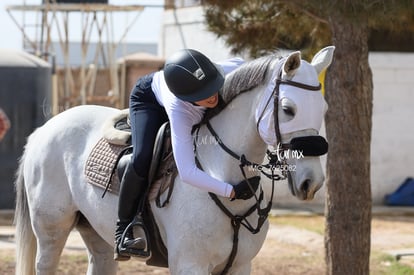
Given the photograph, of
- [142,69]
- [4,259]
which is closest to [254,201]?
[4,259]

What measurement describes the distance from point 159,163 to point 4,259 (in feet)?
15.2

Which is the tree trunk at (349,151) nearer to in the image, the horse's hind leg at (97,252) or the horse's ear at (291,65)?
the horse's hind leg at (97,252)

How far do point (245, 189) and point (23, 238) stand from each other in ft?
7.35

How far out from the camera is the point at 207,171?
482cm

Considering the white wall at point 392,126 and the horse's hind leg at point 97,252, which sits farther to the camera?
the white wall at point 392,126

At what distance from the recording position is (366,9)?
611 centimetres

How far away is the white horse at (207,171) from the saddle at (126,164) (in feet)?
0.19

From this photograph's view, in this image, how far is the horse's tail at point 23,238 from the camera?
628 centimetres

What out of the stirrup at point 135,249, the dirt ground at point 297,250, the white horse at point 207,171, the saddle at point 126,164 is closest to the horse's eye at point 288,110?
the white horse at point 207,171

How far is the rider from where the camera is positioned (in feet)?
15.3

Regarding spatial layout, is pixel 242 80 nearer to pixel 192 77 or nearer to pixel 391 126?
pixel 192 77

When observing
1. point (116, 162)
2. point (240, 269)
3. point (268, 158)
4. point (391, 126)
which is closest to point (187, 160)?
point (268, 158)

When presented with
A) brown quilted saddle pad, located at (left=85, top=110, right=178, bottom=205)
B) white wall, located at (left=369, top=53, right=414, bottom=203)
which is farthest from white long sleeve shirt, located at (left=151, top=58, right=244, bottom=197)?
white wall, located at (left=369, top=53, right=414, bottom=203)

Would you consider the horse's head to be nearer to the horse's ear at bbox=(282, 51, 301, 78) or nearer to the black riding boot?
the horse's ear at bbox=(282, 51, 301, 78)
